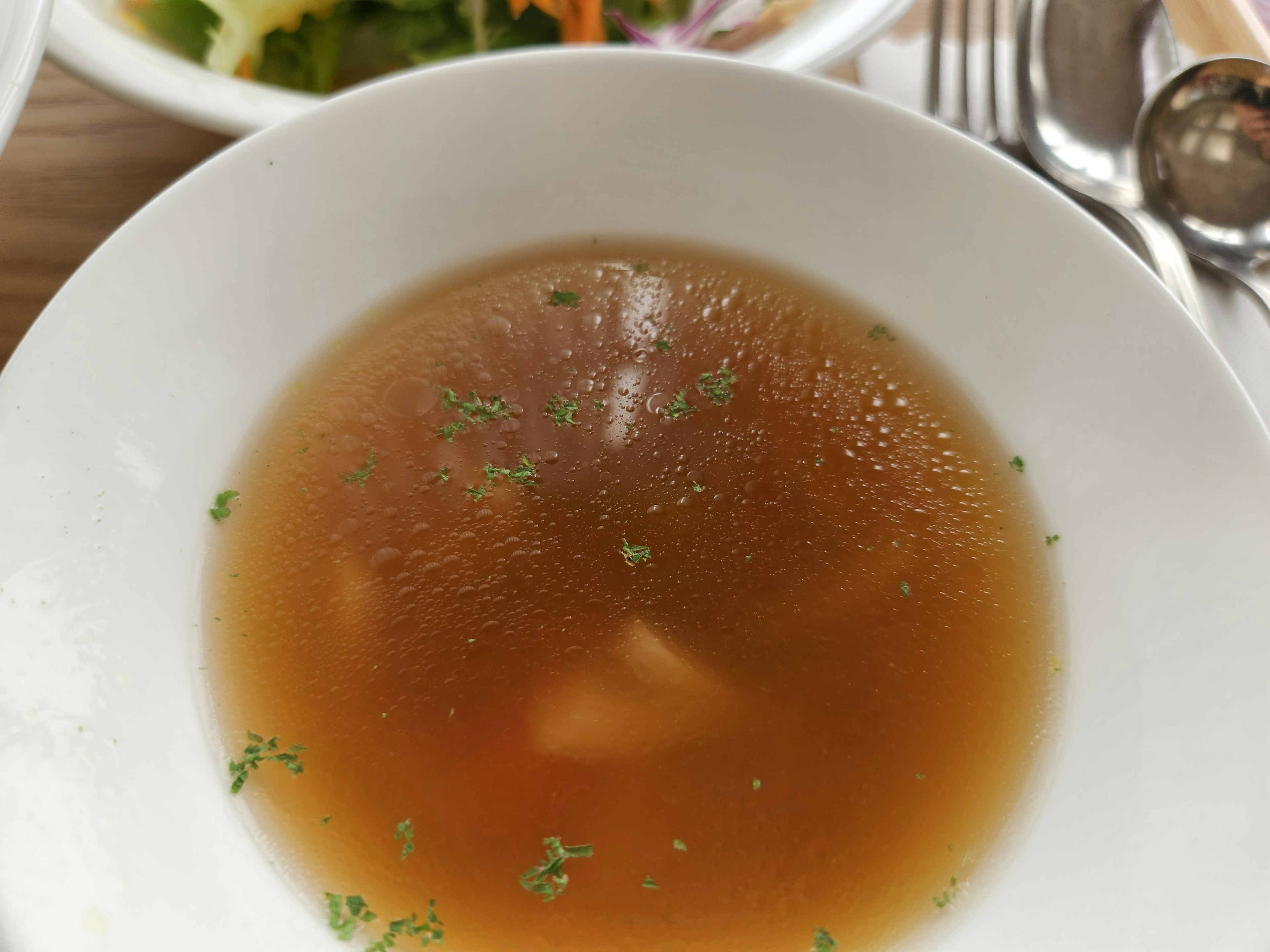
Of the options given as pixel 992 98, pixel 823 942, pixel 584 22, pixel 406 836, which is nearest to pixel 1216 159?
pixel 992 98

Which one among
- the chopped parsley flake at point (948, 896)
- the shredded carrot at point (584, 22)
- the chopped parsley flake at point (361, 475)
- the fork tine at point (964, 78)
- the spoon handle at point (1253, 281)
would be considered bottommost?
the chopped parsley flake at point (948, 896)

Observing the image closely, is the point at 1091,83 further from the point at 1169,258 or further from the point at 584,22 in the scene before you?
the point at 584,22

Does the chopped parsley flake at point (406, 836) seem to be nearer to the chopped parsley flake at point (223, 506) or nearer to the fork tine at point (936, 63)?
the chopped parsley flake at point (223, 506)

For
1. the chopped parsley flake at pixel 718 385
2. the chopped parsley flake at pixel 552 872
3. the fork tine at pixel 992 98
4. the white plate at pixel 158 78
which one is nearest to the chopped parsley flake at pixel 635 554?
the chopped parsley flake at pixel 718 385

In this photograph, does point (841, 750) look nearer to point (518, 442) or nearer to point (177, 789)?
point (518, 442)

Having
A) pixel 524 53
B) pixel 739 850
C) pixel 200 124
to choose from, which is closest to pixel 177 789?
pixel 739 850

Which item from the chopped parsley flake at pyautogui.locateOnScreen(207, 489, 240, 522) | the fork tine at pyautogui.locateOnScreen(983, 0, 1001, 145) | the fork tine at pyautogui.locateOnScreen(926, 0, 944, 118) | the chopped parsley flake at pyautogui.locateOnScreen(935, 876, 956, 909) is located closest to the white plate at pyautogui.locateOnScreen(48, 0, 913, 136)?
the fork tine at pyautogui.locateOnScreen(926, 0, 944, 118)
